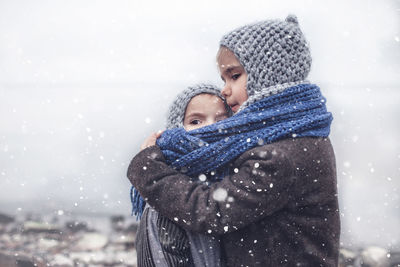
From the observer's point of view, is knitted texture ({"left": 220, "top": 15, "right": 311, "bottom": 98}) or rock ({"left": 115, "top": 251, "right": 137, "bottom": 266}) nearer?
knitted texture ({"left": 220, "top": 15, "right": 311, "bottom": 98})

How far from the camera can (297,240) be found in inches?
58.8

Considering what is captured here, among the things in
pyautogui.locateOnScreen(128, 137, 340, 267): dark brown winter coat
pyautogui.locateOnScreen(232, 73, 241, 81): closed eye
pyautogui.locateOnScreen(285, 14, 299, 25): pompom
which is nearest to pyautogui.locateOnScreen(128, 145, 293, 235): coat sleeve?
pyautogui.locateOnScreen(128, 137, 340, 267): dark brown winter coat

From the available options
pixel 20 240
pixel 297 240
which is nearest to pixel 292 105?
pixel 297 240

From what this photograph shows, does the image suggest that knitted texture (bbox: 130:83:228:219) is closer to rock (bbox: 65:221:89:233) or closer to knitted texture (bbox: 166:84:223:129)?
knitted texture (bbox: 166:84:223:129)

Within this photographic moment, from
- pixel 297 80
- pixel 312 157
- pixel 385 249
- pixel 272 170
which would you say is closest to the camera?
pixel 272 170

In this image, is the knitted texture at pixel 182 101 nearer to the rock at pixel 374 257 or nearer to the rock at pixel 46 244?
→ the rock at pixel 374 257

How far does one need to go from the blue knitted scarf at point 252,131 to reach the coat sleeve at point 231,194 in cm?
7

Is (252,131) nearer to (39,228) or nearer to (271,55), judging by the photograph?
(271,55)

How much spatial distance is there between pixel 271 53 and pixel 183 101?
646 mm

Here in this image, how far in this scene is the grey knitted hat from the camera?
7.00ft

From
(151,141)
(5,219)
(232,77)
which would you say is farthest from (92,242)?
(232,77)

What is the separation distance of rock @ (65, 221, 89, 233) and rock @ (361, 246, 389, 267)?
12.0 feet

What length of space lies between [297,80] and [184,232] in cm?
80

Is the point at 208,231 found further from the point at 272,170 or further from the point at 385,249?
the point at 385,249
